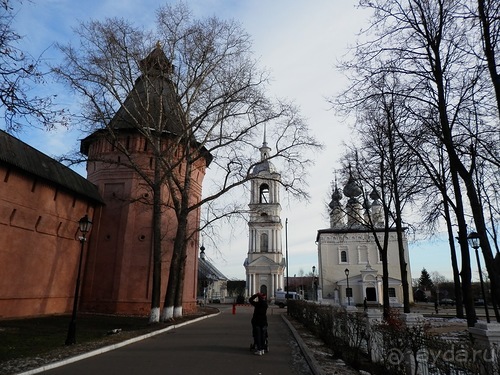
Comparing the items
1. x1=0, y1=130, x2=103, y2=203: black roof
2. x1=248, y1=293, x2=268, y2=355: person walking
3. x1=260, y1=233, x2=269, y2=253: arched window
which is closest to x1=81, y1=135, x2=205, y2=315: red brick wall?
x1=0, y1=130, x2=103, y2=203: black roof

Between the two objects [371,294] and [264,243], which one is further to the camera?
[264,243]

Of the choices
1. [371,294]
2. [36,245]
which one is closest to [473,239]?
[36,245]

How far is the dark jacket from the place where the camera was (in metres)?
9.92

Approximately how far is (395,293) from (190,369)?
186 feet

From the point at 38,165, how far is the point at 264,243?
52.5 metres

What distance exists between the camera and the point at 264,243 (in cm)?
6900

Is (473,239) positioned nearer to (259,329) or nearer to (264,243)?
(259,329)

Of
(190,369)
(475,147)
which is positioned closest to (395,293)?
(475,147)

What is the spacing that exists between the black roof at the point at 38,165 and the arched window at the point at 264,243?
4668 centimetres

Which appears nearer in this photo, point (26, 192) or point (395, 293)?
point (26, 192)

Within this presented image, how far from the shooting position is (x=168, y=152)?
1922 centimetres

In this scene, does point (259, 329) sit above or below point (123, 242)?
below

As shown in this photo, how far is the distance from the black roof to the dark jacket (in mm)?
13340

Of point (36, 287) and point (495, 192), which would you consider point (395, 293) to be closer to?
point (495, 192)
